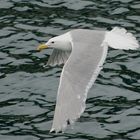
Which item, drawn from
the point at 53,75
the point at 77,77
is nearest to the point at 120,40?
the point at 77,77

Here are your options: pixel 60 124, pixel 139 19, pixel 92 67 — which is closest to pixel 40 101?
pixel 92 67

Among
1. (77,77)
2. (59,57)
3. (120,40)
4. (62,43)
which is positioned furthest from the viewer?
(59,57)

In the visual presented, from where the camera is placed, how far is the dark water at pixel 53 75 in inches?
457

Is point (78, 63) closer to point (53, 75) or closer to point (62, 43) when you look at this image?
point (62, 43)

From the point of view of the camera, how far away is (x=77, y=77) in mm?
10438

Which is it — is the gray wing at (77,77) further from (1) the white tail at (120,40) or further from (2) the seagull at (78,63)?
(1) the white tail at (120,40)

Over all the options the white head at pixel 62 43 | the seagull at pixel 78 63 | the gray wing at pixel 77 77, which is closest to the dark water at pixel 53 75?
the seagull at pixel 78 63

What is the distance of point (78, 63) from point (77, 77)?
1.19 ft

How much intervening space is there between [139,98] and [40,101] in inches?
69.0

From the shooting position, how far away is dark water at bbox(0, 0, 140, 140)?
38.1ft

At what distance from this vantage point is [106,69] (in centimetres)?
1384

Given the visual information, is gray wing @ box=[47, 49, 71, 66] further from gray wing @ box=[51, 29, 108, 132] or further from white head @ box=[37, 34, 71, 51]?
gray wing @ box=[51, 29, 108, 132]

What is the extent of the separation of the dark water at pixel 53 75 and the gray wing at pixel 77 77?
4.12 feet

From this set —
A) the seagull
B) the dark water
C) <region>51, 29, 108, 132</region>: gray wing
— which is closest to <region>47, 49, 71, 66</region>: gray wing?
the seagull
